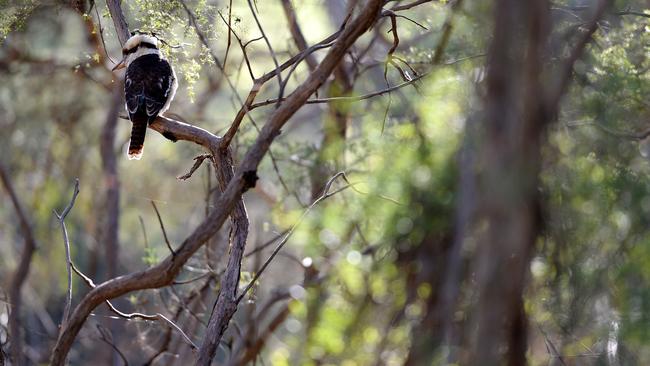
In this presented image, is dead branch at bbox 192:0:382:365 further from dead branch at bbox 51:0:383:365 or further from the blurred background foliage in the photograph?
the blurred background foliage

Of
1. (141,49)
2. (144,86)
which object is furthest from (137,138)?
(141,49)

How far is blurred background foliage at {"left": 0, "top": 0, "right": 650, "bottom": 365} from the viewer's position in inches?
197

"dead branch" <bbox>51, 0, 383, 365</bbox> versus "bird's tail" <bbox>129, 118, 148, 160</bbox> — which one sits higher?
"bird's tail" <bbox>129, 118, 148, 160</bbox>

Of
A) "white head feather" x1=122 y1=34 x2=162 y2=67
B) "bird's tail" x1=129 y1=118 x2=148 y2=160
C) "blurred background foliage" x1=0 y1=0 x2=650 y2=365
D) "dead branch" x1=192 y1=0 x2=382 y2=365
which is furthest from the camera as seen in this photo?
"bird's tail" x1=129 y1=118 x2=148 y2=160

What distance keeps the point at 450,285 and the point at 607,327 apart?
3.22ft

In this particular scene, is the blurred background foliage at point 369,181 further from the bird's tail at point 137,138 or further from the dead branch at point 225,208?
the dead branch at point 225,208

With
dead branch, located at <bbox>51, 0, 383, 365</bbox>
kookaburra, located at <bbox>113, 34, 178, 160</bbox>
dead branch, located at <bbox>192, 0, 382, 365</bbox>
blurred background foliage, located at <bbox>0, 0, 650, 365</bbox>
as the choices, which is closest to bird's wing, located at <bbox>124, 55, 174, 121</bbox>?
kookaburra, located at <bbox>113, 34, 178, 160</bbox>

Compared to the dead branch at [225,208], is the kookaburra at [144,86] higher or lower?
higher

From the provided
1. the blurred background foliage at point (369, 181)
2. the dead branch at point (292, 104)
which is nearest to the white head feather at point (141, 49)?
the blurred background foliage at point (369, 181)

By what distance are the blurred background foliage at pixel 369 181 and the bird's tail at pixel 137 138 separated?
0.45 meters

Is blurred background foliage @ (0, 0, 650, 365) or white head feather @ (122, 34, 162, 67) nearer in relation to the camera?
blurred background foliage @ (0, 0, 650, 365)

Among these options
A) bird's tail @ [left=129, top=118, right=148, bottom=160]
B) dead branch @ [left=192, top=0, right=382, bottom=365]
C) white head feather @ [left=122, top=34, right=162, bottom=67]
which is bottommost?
dead branch @ [left=192, top=0, right=382, bottom=365]

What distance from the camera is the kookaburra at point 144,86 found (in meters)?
5.71

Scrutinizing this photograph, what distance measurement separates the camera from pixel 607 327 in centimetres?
565
